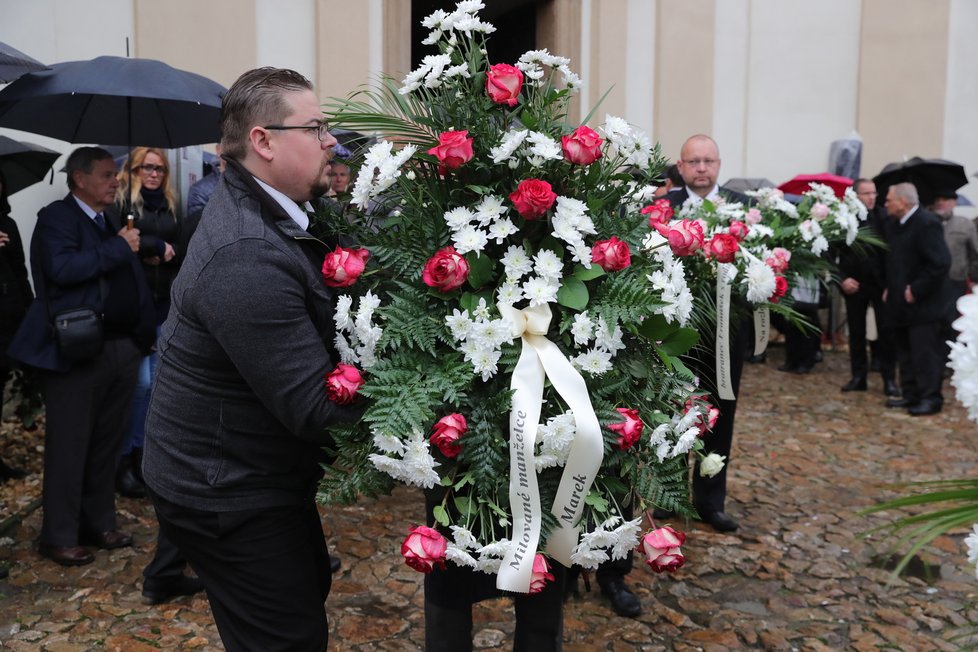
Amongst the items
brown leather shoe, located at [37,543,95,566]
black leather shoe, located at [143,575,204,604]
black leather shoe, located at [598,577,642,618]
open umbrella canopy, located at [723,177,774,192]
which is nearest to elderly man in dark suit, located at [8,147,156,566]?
brown leather shoe, located at [37,543,95,566]

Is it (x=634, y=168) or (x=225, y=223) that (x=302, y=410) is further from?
(x=634, y=168)

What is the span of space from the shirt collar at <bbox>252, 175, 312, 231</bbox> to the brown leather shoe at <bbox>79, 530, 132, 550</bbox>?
3.19m

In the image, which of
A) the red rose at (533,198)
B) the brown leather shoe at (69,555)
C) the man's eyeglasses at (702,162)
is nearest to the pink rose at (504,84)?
the red rose at (533,198)

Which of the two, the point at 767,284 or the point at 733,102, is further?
the point at 733,102

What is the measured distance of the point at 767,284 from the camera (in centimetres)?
386

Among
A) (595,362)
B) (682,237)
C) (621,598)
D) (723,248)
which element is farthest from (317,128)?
(621,598)

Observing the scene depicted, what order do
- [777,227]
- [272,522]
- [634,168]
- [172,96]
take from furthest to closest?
1. [172,96]
2. [777,227]
3. [634,168]
4. [272,522]

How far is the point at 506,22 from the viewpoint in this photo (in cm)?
1318

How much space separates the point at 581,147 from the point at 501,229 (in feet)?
0.96

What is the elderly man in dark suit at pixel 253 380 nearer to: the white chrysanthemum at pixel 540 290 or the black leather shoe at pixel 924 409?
the white chrysanthemum at pixel 540 290

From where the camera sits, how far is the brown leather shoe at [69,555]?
191 inches

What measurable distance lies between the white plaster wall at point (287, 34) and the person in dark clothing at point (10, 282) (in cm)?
391

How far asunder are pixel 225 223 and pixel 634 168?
114 cm

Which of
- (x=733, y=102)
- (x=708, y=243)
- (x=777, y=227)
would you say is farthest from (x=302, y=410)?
(x=733, y=102)
